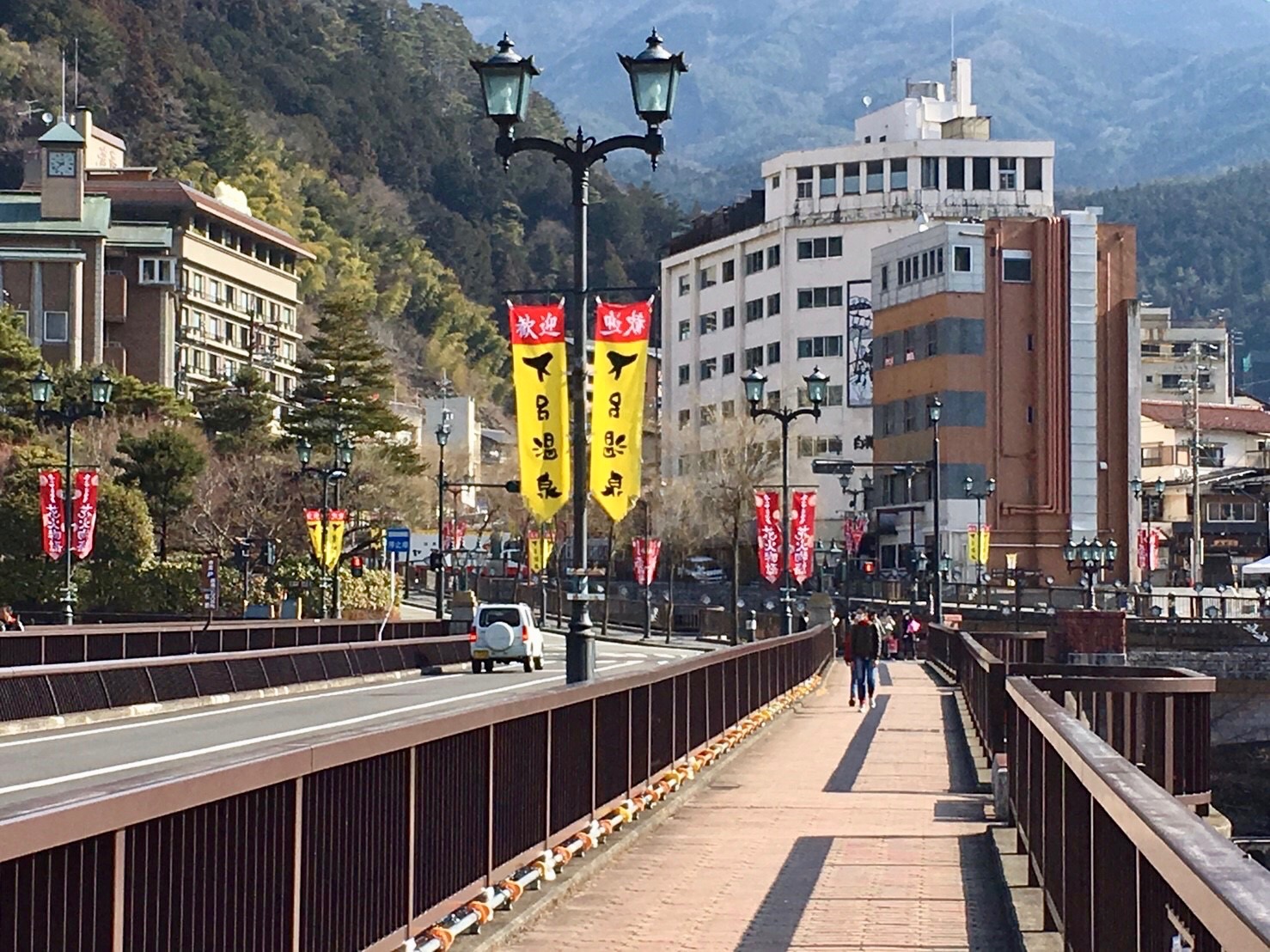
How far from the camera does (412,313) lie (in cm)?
19100

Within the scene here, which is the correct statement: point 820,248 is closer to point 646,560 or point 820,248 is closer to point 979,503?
point 979,503

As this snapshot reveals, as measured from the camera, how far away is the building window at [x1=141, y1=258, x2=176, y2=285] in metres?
112

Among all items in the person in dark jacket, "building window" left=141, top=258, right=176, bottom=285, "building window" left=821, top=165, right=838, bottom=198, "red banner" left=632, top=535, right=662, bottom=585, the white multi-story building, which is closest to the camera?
the person in dark jacket

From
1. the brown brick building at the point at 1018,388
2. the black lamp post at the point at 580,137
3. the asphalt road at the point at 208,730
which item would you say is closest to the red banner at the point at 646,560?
the brown brick building at the point at 1018,388

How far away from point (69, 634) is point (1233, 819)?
104 feet

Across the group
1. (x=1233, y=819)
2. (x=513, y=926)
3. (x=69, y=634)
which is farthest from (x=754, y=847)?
(x=1233, y=819)

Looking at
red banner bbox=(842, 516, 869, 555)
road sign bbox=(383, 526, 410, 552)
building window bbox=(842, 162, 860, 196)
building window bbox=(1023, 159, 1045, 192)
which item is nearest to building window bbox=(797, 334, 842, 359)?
building window bbox=(842, 162, 860, 196)

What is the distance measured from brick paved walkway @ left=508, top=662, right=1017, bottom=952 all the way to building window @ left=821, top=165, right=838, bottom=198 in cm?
10413

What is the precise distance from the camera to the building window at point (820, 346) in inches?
4825

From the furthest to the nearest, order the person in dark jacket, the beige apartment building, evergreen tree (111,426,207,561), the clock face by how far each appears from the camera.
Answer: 1. the clock face
2. the beige apartment building
3. evergreen tree (111,426,207,561)
4. the person in dark jacket

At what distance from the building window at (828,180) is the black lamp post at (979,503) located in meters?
33.5

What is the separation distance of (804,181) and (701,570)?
2727 cm

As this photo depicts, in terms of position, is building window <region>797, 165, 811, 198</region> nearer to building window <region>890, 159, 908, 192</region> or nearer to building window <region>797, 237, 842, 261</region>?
building window <region>797, 237, 842, 261</region>

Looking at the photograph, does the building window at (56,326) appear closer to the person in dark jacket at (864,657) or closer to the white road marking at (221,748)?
the white road marking at (221,748)
